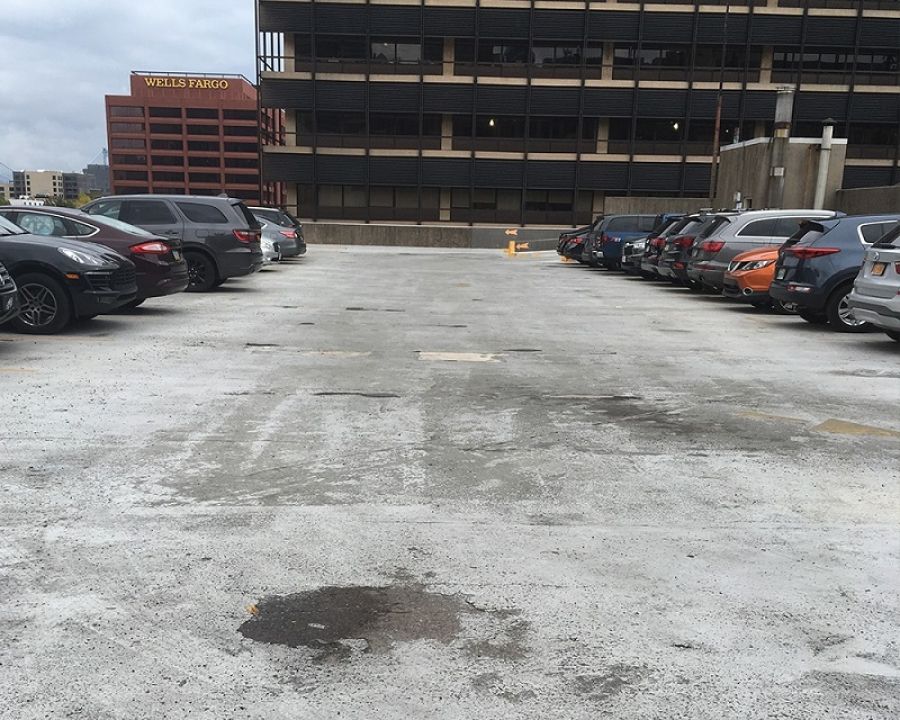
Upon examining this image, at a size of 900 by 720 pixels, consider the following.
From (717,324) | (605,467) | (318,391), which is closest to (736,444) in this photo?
(605,467)

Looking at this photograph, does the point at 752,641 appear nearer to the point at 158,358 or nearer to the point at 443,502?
the point at 443,502

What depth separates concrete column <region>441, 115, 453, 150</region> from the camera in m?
51.2

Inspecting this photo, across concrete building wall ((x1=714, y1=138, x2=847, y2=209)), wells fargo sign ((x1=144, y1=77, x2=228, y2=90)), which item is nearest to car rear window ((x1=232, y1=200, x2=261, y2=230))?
concrete building wall ((x1=714, y1=138, x2=847, y2=209))

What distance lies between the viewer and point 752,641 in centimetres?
320

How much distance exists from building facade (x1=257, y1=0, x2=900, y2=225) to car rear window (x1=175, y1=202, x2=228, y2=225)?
119 ft

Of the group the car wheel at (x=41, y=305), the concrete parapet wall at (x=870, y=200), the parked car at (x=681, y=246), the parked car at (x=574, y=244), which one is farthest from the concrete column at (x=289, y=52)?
the car wheel at (x=41, y=305)

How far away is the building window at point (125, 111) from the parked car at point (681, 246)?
119414mm

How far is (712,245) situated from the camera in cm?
1483

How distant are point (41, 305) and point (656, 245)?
1398 centimetres

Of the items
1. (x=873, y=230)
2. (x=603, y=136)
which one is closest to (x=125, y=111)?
(x=603, y=136)

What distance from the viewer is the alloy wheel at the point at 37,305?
9.77 meters

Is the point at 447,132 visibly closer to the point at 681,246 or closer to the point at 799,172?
the point at 799,172

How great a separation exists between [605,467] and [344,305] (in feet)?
32.5

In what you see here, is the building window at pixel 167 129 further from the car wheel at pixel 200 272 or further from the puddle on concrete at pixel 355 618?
the puddle on concrete at pixel 355 618
